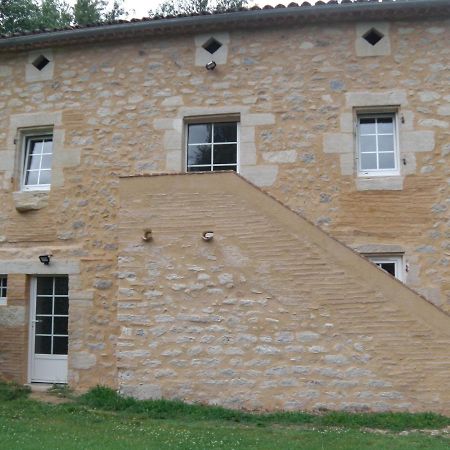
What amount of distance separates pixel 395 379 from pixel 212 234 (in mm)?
2634

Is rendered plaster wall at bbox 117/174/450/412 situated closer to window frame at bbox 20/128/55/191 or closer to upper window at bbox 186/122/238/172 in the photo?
upper window at bbox 186/122/238/172

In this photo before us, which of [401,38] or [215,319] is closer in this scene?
[215,319]

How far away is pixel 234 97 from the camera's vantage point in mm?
8562

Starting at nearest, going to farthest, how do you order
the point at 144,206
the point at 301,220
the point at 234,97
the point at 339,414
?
the point at 339,414
the point at 301,220
the point at 144,206
the point at 234,97

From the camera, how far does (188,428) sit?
600cm

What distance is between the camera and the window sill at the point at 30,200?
29.2 feet

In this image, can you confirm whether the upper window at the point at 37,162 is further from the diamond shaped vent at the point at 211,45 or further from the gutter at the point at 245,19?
the diamond shaped vent at the point at 211,45

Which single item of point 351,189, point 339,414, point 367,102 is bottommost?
point 339,414

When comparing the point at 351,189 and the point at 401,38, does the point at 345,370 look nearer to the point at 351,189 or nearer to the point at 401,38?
the point at 351,189

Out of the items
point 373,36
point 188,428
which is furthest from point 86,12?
point 188,428

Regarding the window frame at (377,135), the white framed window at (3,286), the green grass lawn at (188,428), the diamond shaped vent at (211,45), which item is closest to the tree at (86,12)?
the diamond shaped vent at (211,45)

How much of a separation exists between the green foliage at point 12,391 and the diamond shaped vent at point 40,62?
4.99 metres

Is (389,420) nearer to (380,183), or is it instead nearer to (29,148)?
(380,183)

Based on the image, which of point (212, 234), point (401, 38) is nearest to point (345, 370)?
point (212, 234)
